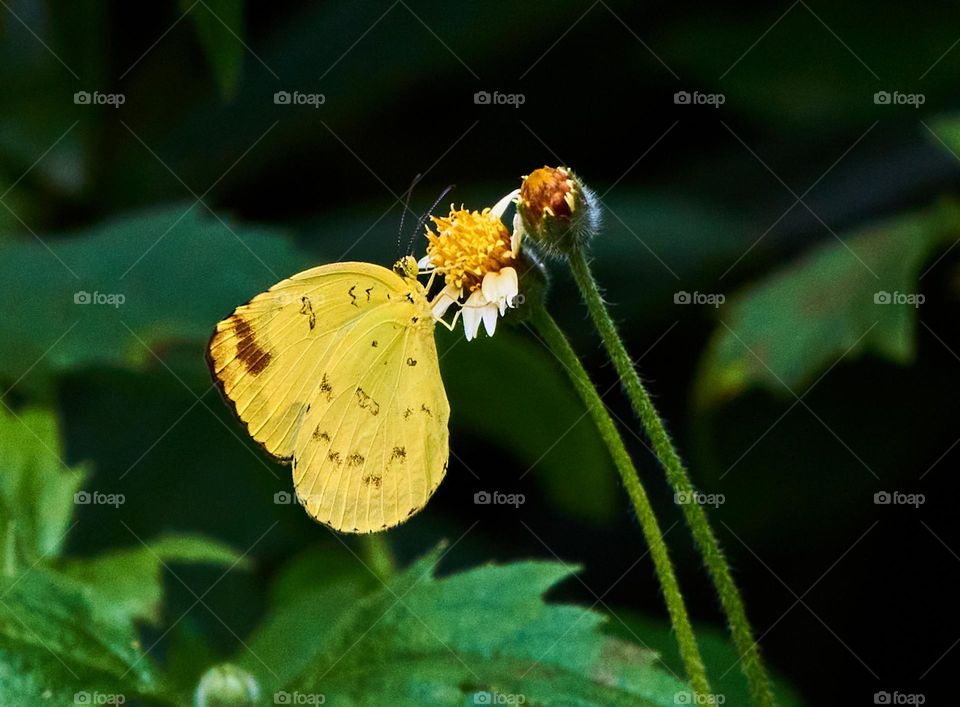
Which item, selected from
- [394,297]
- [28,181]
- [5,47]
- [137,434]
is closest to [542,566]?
[394,297]

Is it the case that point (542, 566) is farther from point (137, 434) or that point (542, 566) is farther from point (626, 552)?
point (137, 434)

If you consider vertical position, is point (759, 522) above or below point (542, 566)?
above
